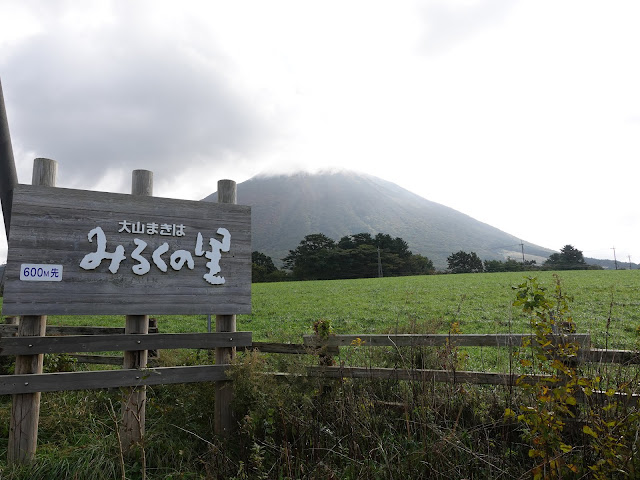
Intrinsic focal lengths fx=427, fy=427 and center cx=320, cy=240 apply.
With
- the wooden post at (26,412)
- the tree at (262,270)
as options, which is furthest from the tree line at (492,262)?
the wooden post at (26,412)

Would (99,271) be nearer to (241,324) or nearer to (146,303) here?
(146,303)

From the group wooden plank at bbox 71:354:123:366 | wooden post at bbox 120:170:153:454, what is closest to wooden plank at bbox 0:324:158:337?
wooden plank at bbox 71:354:123:366

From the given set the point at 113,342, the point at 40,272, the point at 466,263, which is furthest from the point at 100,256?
the point at 466,263

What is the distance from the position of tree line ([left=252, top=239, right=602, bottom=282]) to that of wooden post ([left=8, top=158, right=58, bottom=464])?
53023mm

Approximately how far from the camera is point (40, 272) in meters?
4.61

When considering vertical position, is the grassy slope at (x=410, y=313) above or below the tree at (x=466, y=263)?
below

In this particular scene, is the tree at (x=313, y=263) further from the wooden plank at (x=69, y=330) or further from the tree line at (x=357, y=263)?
the wooden plank at (x=69, y=330)

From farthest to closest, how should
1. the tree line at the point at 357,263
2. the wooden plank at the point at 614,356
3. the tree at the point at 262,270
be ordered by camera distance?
the tree line at the point at 357,263, the tree at the point at 262,270, the wooden plank at the point at 614,356

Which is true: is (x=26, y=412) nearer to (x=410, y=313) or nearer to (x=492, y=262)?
(x=410, y=313)

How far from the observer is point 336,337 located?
5184 mm

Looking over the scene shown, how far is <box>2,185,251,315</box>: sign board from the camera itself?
4598 millimetres

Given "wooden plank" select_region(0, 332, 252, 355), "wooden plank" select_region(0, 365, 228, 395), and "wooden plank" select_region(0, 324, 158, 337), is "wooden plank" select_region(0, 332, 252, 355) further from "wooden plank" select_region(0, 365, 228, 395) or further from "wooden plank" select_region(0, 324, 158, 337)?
"wooden plank" select_region(0, 324, 158, 337)

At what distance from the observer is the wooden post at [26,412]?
13.9 ft

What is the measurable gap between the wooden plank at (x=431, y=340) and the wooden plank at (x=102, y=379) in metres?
1.27
